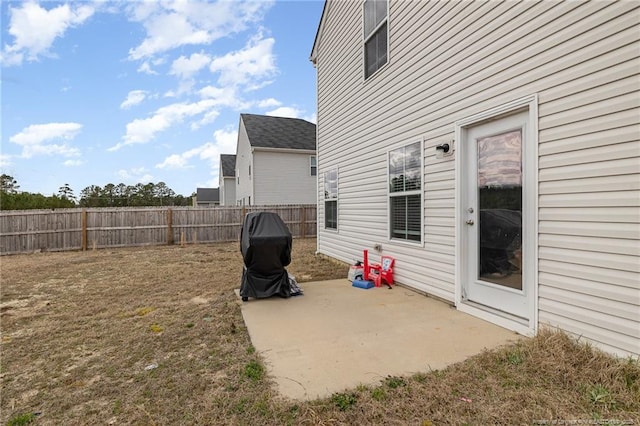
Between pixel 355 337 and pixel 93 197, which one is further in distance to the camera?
pixel 93 197

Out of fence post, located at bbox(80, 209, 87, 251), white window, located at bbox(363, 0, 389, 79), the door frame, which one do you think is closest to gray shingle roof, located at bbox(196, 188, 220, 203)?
fence post, located at bbox(80, 209, 87, 251)

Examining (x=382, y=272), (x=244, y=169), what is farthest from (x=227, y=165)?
(x=382, y=272)

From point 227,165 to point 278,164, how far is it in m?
11.3

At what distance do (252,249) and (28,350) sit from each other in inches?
93.2

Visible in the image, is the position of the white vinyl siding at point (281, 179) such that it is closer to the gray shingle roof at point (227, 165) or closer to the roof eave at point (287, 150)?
the roof eave at point (287, 150)

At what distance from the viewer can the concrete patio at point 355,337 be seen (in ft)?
7.57

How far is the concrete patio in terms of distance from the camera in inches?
90.8

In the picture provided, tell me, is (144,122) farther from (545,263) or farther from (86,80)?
(545,263)

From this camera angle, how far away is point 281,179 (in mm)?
16781

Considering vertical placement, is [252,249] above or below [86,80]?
below

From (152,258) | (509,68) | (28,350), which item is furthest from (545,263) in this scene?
(152,258)

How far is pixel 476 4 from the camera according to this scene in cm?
348

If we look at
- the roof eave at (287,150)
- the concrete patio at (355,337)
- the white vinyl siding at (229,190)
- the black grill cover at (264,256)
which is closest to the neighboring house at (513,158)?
the concrete patio at (355,337)

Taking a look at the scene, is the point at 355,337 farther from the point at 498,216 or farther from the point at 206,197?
the point at 206,197
